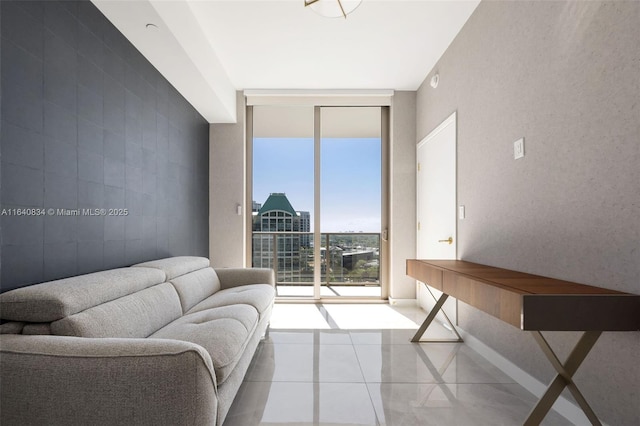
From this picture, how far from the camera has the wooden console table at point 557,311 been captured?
1.40 metres

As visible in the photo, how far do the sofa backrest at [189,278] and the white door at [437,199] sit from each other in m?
2.06

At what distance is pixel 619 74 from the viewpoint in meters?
1.57

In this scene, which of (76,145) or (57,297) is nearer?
(57,297)

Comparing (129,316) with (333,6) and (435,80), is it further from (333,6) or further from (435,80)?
(435,80)

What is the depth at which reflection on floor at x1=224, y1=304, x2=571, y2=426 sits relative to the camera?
191cm

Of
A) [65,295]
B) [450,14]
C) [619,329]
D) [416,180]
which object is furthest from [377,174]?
[65,295]

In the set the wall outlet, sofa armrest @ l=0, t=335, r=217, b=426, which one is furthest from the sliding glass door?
sofa armrest @ l=0, t=335, r=217, b=426

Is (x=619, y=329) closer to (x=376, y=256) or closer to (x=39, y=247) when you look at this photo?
(x=39, y=247)

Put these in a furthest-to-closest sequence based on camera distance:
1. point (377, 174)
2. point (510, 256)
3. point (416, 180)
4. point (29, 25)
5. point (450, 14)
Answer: point (377, 174)
point (416, 180)
point (450, 14)
point (510, 256)
point (29, 25)

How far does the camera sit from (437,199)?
3896mm

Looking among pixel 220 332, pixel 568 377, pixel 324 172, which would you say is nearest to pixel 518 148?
pixel 568 377

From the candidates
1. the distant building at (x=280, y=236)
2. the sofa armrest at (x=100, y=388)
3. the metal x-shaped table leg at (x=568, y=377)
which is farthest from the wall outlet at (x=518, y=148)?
the distant building at (x=280, y=236)

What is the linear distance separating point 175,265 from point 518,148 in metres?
2.73

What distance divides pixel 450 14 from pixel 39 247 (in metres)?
3.51
